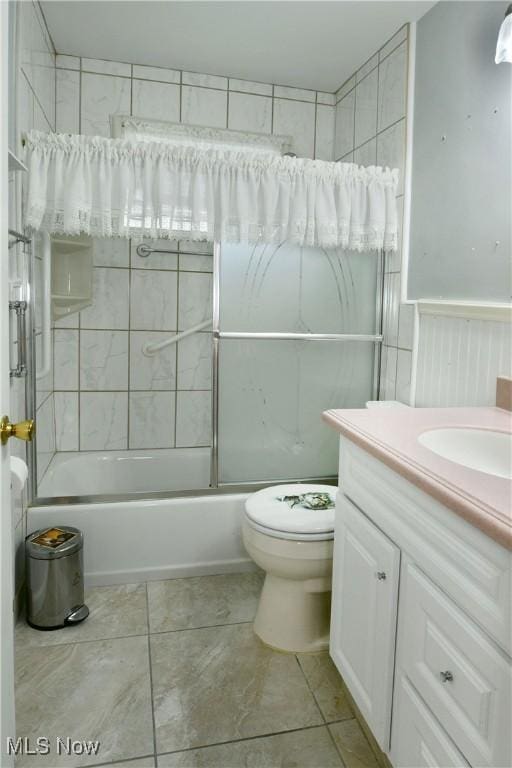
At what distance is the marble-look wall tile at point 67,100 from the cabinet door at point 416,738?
2811 mm

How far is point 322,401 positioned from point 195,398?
92cm

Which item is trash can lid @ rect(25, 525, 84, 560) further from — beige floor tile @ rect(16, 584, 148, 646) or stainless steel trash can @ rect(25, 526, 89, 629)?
beige floor tile @ rect(16, 584, 148, 646)

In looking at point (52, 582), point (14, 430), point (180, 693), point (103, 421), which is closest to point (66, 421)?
point (103, 421)

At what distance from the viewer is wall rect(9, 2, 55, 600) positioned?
1.93 metres

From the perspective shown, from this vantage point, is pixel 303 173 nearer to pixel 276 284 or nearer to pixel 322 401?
pixel 276 284

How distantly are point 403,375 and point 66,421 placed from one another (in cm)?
176

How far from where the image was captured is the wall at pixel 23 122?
1933 mm


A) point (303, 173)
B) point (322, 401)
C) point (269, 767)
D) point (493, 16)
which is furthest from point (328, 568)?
point (493, 16)

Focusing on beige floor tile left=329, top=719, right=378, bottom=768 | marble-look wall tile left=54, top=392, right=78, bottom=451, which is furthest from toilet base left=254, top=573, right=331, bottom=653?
marble-look wall tile left=54, top=392, right=78, bottom=451

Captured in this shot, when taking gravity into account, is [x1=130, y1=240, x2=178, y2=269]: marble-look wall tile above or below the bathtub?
above

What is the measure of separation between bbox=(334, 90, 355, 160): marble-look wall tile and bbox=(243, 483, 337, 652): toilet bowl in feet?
6.48

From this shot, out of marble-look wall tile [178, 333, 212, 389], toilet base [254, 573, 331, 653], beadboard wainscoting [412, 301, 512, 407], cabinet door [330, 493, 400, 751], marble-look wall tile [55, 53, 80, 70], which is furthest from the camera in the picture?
marble-look wall tile [178, 333, 212, 389]

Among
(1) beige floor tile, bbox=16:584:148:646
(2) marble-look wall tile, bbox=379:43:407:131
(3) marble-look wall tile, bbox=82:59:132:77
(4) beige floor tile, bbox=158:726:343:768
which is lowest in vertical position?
(4) beige floor tile, bbox=158:726:343:768

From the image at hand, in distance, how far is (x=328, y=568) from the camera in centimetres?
183
